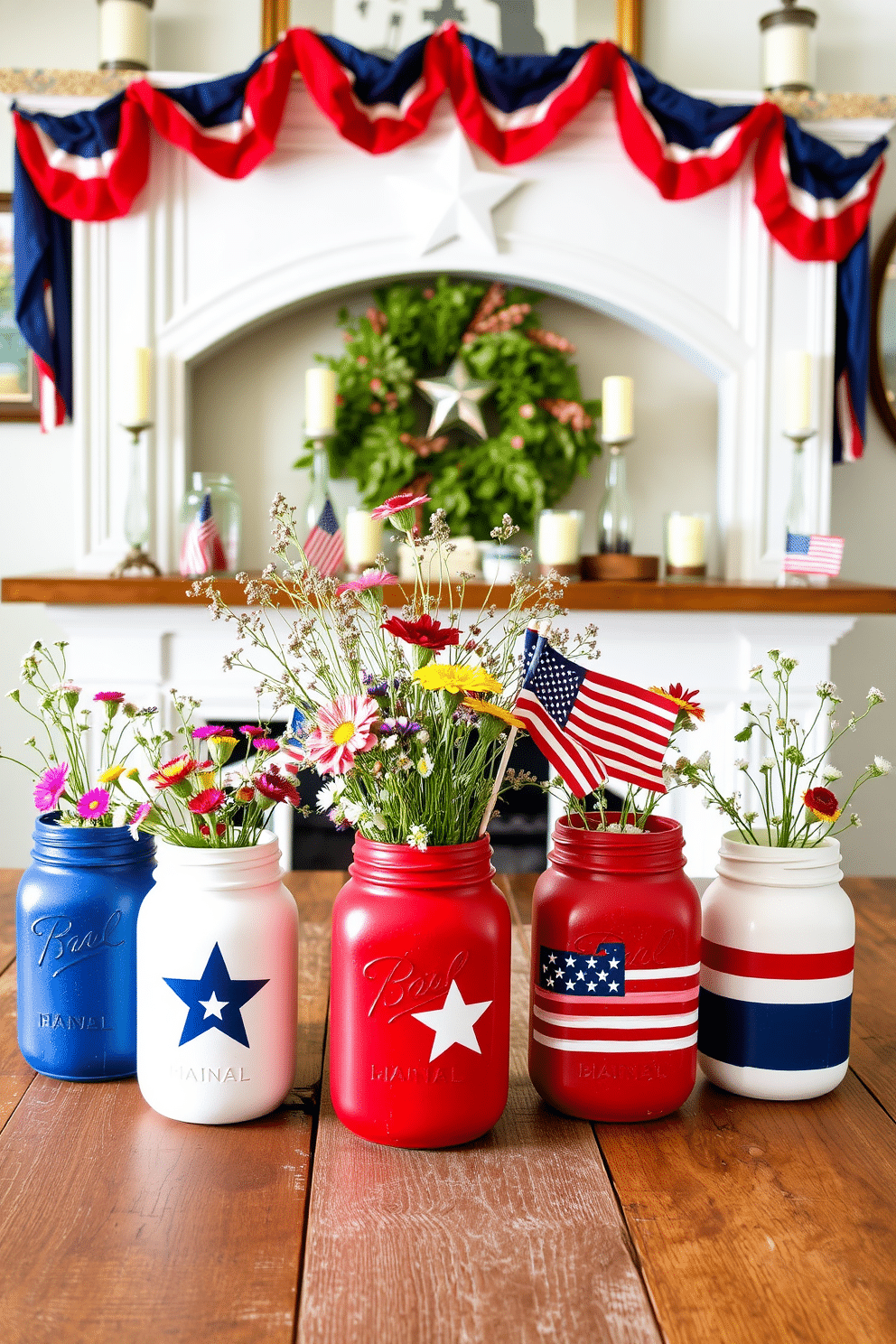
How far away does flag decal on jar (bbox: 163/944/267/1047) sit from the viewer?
2.64 feet

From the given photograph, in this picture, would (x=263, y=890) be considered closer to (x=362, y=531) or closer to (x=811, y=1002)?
(x=811, y=1002)

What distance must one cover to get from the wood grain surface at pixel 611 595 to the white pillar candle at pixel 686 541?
0.18 m

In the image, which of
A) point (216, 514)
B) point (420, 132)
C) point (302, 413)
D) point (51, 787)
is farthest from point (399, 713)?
point (302, 413)

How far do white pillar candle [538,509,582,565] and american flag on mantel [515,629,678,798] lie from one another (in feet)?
6.15

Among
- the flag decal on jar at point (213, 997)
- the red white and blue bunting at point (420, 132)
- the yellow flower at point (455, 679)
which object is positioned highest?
the red white and blue bunting at point (420, 132)

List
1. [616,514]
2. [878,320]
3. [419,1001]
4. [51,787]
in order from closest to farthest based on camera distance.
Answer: [419,1001] → [51,787] → [616,514] → [878,320]

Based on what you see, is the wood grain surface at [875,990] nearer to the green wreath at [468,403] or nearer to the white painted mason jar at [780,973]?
the white painted mason jar at [780,973]

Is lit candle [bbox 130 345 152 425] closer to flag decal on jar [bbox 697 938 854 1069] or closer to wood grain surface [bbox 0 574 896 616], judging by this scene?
wood grain surface [bbox 0 574 896 616]

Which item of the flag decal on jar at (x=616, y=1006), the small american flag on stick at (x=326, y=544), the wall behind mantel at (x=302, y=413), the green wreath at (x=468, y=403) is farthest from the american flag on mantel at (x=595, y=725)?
the wall behind mantel at (x=302, y=413)

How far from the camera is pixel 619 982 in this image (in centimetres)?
83

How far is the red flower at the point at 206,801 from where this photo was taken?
2.63 feet

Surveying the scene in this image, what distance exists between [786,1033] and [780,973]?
5 cm

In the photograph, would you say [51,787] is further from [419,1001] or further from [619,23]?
[619,23]

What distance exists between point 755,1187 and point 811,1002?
16 cm
